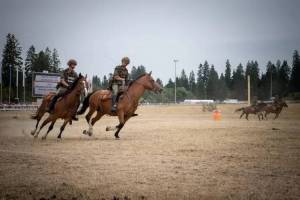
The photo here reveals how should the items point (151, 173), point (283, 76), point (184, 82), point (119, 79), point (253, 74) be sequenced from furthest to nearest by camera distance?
point (184, 82), point (253, 74), point (283, 76), point (119, 79), point (151, 173)

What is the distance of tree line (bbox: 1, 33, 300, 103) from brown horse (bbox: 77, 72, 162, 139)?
45951 mm

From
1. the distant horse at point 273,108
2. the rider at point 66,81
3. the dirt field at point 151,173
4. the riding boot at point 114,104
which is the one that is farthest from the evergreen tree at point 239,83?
the dirt field at point 151,173

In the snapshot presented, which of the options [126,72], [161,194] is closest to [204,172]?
[161,194]

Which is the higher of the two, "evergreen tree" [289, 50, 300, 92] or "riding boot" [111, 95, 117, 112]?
"evergreen tree" [289, 50, 300, 92]

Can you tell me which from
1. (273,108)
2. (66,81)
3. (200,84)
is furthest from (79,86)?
(200,84)

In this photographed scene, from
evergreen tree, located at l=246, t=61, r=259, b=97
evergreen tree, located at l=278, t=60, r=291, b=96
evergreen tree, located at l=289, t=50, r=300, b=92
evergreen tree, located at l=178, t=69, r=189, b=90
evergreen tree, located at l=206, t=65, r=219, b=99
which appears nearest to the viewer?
evergreen tree, located at l=289, t=50, r=300, b=92

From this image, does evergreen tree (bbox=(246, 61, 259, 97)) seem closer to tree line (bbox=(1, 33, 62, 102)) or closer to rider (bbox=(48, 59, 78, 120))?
tree line (bbox=(1, 33, 62, 102))

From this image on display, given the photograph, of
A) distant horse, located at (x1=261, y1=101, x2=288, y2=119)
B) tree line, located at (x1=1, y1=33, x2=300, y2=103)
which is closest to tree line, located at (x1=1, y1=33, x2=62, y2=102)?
tree line, located at (x1=1, y1=33, x2=300, y2=103)

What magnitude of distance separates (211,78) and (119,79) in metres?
134

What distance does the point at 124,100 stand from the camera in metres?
16.3

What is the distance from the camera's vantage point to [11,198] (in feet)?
19.2

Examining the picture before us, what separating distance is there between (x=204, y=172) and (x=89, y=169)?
2300 mm

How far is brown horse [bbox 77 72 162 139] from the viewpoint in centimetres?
1617

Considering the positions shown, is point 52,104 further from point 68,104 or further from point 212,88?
point 212,88
